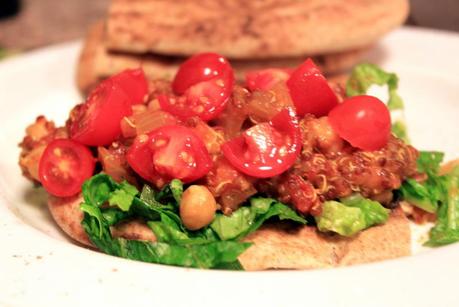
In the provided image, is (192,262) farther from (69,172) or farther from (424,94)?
(424,94)

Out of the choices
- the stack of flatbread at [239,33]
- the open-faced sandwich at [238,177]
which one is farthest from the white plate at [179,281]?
the stack of flatbread at [239,33]

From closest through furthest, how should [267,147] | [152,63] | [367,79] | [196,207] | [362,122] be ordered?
1. [196,207]
2. [267,147]
3. [362,122]
4. [367,79]
5. [152,63]

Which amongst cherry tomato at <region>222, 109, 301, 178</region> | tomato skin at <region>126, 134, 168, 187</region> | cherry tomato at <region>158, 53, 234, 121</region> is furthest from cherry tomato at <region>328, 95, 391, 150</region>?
tomato skin at <region>126, 134, 168, 187</region>

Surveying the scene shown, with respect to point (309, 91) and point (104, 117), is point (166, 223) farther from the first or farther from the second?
point (309, 91)

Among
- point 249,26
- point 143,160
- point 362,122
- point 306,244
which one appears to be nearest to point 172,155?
point 143,160

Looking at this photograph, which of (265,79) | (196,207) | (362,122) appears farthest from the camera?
(265,79)

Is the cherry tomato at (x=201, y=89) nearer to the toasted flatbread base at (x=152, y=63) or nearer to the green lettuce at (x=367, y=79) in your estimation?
the green lettuce at (x=367, y=79)
